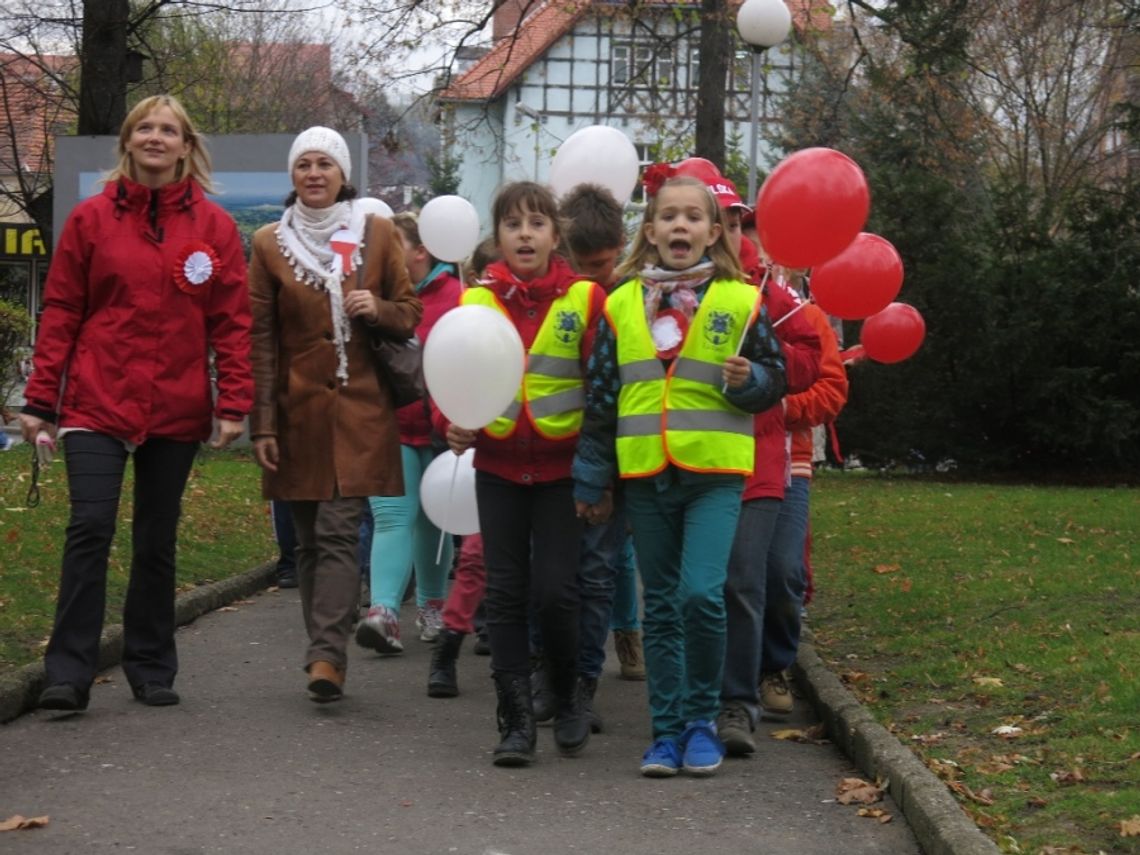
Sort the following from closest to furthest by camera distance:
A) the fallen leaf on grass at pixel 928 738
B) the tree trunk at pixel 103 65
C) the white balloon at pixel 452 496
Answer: the fallen leaf on grass at pixel 928 738, the white balloon at pixel 452 496, the tree trunk at pixel 103 65

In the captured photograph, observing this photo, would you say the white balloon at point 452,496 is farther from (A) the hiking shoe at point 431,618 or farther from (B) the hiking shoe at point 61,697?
(B) the hiking shoe at point 61,697

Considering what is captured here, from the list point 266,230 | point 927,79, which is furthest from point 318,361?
point 927,79

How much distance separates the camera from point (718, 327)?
6098 millimetres

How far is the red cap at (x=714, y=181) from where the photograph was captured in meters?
7.19

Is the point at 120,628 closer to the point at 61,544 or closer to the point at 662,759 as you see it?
the point at 61,544

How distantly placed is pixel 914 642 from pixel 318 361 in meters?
3.46

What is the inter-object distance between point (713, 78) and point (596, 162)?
12864mm

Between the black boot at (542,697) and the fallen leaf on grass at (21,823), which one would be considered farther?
the black boot at (542,697)

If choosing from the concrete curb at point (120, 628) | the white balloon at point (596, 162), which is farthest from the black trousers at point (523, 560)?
the white balloon at point (596, 162)

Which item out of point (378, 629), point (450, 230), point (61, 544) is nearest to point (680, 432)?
point (378, 629)

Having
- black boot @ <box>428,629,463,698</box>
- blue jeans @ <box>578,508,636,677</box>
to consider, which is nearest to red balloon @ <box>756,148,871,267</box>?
blue jeans @ <box>578,508,636,677</box>

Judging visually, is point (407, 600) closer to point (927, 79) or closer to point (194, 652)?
point (194, 652)

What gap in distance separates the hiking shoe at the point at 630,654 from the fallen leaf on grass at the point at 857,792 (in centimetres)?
228

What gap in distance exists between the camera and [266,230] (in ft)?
24.0
